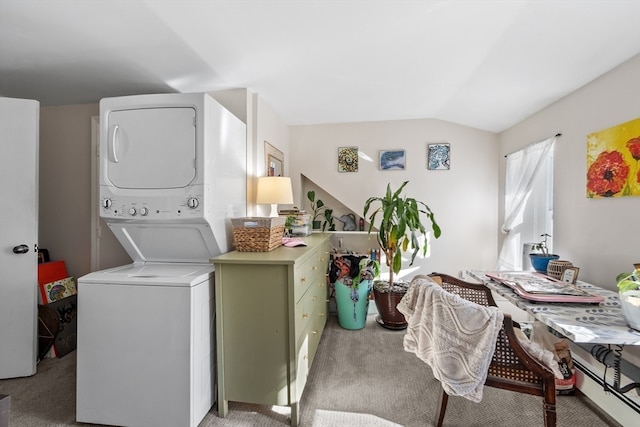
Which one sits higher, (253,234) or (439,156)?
(439,156)

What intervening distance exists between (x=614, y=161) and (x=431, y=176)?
174 cm

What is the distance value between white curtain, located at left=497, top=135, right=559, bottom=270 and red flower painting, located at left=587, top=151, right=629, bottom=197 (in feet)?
1.84

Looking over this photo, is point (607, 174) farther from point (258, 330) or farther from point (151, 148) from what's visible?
point (151, 148)

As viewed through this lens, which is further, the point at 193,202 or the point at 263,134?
the point at 263,134

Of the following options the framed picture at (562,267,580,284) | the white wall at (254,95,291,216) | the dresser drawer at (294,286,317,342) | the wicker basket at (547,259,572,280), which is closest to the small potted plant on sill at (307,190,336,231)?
the white wall at (254,95,291,216)

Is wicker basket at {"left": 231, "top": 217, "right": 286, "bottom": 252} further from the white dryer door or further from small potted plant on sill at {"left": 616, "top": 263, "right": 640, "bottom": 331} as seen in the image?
small potted plant on sill at {"left": 616, "top": 263, "right": 640, "bottom": 331}

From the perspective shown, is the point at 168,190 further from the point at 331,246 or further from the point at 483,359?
the point at 331,246

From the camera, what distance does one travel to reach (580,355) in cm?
185

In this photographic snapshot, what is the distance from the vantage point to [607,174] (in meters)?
1.82

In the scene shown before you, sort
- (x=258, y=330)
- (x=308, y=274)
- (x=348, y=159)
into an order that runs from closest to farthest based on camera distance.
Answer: (x=258, y=330), (x=308, y=274), (x=348, y=159)

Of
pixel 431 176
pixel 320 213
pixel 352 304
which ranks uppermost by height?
pixel 431 176

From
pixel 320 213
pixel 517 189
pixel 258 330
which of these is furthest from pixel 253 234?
pixel 517 189

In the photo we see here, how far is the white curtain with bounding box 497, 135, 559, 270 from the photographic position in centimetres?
257

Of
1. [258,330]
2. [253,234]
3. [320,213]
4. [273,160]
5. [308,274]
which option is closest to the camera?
[258,330]
